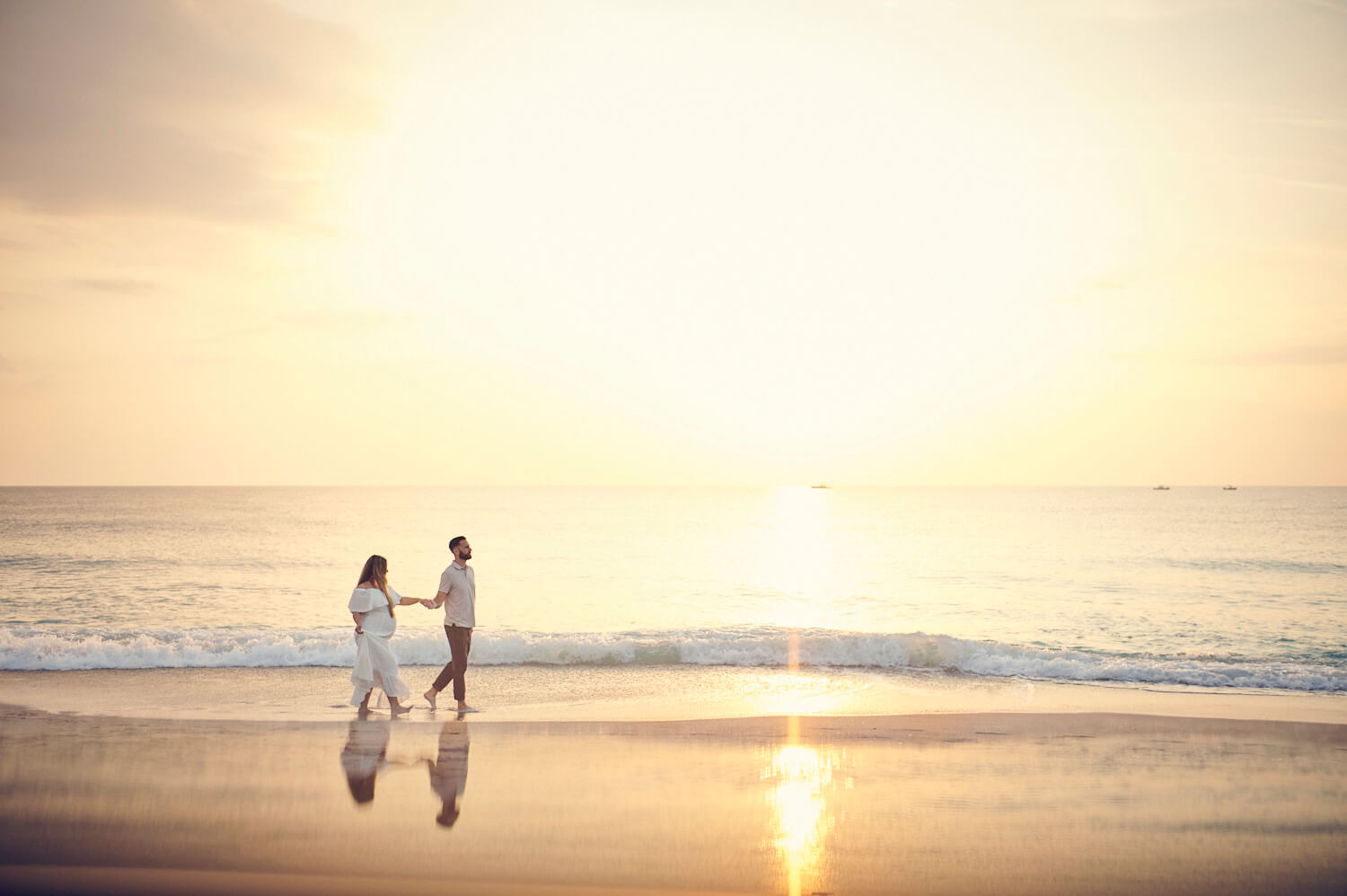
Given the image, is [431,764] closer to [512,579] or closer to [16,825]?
[16,825]

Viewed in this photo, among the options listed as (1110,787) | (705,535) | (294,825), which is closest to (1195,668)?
(1110,787)

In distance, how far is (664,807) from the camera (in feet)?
24.4

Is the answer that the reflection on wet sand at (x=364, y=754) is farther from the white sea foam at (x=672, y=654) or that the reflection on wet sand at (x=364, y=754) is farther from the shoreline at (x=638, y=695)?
the white sea foam at (x=672, y=654)

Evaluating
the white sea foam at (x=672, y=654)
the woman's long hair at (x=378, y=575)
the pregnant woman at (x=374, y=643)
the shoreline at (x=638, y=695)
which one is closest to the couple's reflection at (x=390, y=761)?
the pregnant woman at (x=374, y=643)

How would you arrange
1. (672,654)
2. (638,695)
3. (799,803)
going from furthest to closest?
1. (672,654)
2. (638,695)
3. (799,803)

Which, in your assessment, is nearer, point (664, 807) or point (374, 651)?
point (664, 807)

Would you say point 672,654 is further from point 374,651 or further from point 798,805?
point 798,805

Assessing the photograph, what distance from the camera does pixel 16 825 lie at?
6852 millimetres

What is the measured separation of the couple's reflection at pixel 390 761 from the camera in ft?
24.7

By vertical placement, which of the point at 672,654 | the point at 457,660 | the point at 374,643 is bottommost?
the point at 672,654

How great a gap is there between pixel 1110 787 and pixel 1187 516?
3282 inches

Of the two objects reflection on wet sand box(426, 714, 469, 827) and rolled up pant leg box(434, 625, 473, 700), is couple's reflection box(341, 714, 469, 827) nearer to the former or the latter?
reflection on wet sand box(426, 714, 469, 827)

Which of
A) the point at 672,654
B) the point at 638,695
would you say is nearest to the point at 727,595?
the point at 672,654

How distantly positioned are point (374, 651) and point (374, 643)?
11 centimetres
